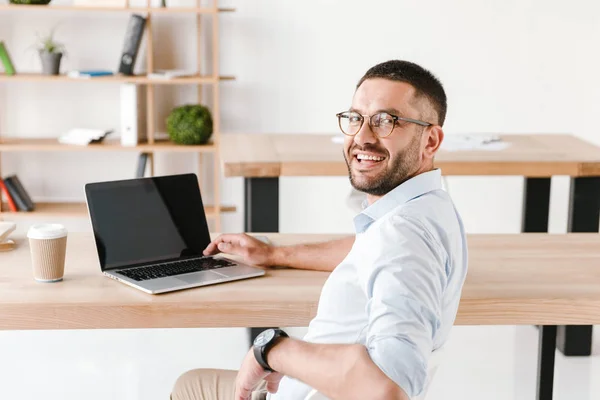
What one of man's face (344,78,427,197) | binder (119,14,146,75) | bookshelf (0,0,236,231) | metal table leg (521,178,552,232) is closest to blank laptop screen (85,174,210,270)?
man's face (344,78,427,197)

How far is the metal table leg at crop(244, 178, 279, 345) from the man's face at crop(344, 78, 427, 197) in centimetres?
160

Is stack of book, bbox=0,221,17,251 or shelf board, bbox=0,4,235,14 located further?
shelf board, bbox=0,4,235,14

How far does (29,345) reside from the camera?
11.5ft

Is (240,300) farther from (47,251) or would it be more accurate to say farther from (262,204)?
(262,204)

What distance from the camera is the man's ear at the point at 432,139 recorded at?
154 centimetres

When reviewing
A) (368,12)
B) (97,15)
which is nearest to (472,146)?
(368,12)

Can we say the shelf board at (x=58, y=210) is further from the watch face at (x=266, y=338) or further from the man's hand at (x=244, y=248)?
the watch face at (x=266, y=338)

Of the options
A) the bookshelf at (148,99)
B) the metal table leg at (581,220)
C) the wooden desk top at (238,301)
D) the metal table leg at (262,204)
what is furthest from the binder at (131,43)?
the wooden desk top at (238,301)

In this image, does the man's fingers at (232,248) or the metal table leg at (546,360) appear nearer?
the man's fingers at (232,248)

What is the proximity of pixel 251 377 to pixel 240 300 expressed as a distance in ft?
1.07

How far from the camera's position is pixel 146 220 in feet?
6.78

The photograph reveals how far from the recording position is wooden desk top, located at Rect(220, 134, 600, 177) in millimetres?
3141

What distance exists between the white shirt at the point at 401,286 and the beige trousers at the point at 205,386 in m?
0.40

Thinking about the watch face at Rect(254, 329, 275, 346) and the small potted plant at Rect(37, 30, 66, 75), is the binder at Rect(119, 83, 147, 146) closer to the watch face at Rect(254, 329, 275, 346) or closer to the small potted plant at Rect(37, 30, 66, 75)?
the small potted plant at Rect(37, 30, 66, 75)
